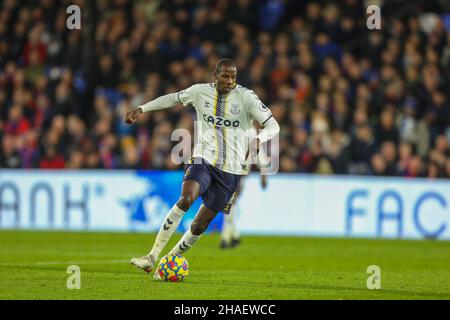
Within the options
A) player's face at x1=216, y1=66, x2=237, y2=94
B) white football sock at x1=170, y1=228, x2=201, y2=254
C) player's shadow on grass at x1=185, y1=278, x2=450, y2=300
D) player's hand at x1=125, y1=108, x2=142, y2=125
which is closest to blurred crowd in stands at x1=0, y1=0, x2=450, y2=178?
white football sock at x1=170, y1=228, x2=201, y2=254

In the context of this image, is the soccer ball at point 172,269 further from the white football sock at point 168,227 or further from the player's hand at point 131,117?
the player's hand at point 131,117

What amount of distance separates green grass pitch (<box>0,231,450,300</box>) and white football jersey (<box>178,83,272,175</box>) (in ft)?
4.43

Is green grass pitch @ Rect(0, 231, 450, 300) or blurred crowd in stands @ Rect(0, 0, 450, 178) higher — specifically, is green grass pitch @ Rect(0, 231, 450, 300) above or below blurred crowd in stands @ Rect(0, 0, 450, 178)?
below

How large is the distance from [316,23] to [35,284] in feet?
46.9

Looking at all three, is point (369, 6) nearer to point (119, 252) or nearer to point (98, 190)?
point (98, 190)

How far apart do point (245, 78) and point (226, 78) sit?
10937 mm

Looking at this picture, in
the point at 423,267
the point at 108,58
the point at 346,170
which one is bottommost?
the point at 423,267

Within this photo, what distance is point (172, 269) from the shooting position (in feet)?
34.1

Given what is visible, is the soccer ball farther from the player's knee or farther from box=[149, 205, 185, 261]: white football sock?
the player's knee

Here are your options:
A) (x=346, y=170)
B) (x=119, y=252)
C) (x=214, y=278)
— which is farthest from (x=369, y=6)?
(x=214, y=278)

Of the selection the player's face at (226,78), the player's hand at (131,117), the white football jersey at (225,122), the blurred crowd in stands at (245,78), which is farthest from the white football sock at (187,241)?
the blurred crowd in stands at (245,78)

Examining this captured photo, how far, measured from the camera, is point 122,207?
20.2 meters

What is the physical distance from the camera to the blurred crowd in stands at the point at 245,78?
67.4 feet

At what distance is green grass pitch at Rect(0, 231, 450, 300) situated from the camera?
9.48 meters
